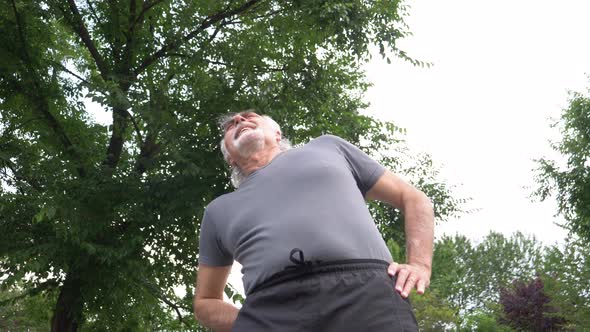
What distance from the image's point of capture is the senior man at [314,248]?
2.06m

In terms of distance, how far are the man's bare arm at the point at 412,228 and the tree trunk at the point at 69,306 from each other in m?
10.2

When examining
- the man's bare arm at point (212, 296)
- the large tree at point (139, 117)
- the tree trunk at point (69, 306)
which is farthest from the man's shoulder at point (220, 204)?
the tree trunk at point (69, 306)

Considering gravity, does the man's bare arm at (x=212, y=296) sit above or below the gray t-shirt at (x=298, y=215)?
below

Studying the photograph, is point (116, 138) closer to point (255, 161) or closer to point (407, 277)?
point (255, 161)

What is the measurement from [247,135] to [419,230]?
786mm

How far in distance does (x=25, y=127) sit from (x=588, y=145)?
19.1 m

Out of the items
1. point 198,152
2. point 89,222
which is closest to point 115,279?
point 89,222

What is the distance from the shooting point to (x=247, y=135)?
2709mm

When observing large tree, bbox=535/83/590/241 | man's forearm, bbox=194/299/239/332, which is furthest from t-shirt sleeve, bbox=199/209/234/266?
large tree, bbox=535/83/590/241

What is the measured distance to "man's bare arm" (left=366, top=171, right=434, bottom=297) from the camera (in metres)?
2.15

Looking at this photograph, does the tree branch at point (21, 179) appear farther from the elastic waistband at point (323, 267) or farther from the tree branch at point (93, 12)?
the elastic waistband at point (323, 267)

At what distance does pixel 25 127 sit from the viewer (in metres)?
13.2

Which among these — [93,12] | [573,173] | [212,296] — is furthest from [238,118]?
[573,173]

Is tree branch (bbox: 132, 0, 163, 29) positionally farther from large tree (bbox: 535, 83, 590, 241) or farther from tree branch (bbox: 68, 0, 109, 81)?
large tree (bbox: 535, 83, 590, 241)
